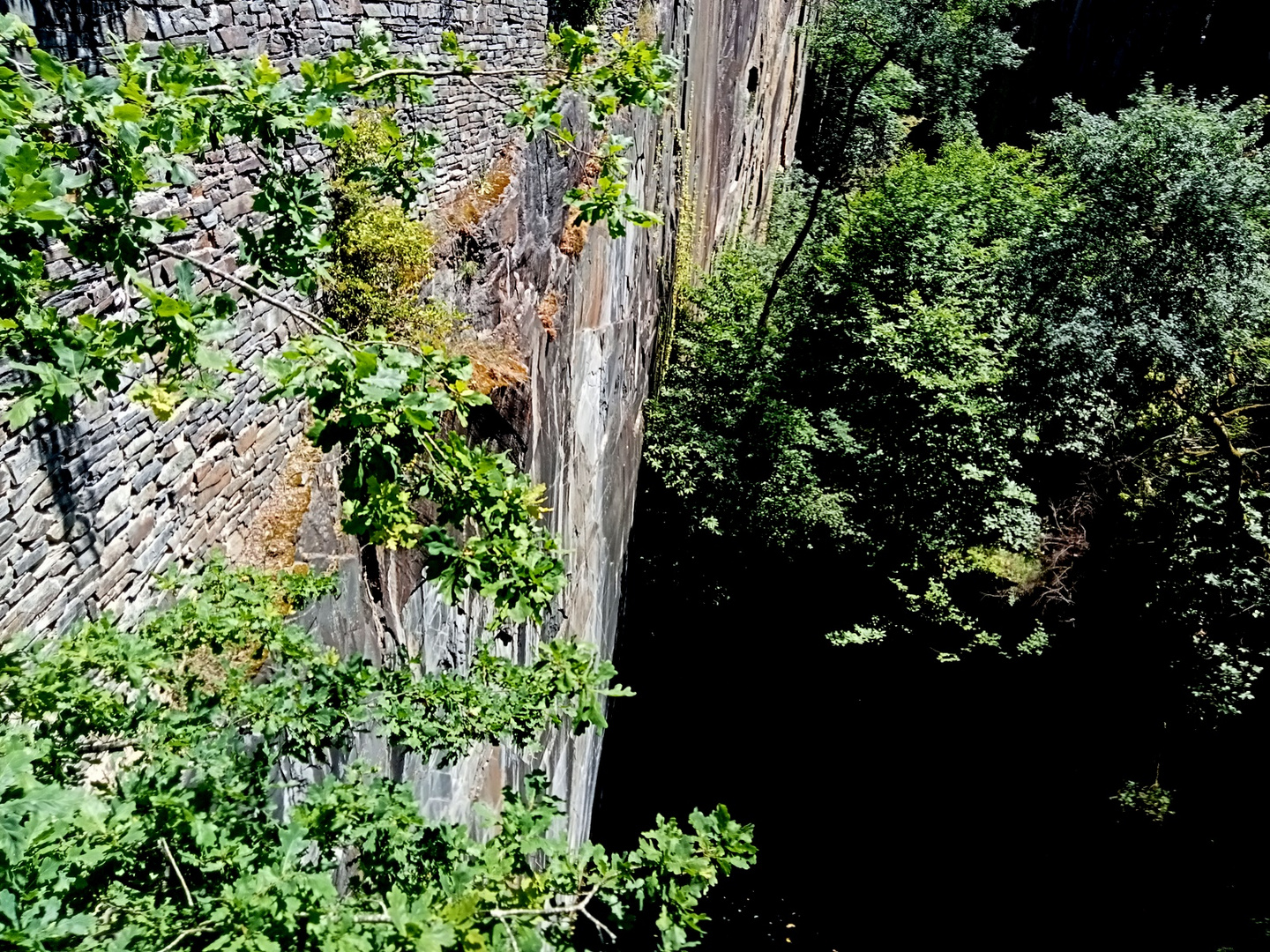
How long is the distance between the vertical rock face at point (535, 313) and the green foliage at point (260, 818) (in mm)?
541

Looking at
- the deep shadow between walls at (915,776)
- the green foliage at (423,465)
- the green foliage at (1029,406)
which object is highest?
the green foliage at (423,465)

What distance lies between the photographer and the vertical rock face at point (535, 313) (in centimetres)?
471

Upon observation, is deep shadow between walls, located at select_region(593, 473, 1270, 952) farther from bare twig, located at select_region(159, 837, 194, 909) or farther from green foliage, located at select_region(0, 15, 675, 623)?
bare twig, located at select_region(159, 837, 194, 909)

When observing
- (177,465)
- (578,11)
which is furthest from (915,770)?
(177,465)

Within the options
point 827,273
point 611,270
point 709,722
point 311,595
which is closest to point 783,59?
point 827,273

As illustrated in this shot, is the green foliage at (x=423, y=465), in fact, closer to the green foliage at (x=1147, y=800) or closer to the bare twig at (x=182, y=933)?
the bare twig at (x=182, y=933)

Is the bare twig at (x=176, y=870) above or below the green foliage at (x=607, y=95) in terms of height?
below

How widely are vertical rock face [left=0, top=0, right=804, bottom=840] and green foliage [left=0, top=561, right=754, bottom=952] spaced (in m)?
0.54

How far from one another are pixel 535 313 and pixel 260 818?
495 cm

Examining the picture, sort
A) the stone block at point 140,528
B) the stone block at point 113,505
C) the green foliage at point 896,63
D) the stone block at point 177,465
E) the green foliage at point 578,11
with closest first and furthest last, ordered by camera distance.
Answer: the stone block at point 113,505, the stone block at point 140,528, the stone block at point 177,465, the green foliage at point 578,11, the green foliage at point 896,63

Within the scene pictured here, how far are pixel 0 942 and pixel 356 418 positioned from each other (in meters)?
1.36

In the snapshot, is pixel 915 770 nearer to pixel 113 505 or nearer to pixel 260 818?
pixel 260 818

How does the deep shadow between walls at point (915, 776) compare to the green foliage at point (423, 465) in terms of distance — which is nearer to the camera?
the green foliage at point (423, 465)

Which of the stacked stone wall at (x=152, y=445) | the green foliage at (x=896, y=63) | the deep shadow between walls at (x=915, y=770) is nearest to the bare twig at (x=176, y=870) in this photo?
the stacked stone wall at (x=152, y=445)
